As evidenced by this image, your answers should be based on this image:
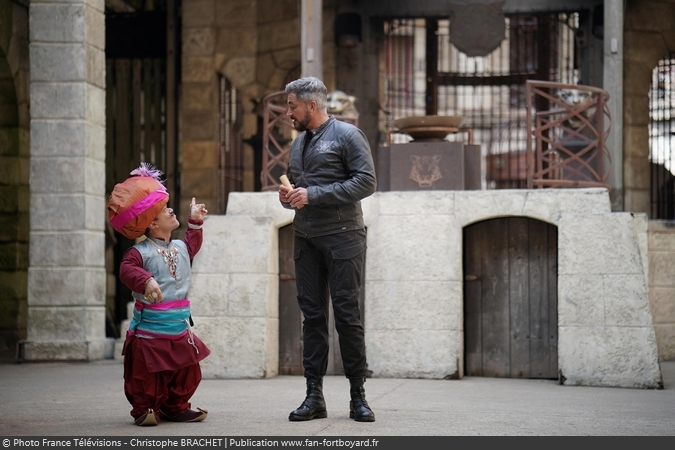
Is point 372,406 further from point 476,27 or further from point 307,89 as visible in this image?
point 476,27

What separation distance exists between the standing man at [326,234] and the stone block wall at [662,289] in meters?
5.48

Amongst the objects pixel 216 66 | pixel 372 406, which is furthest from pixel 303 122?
pixel 216 66

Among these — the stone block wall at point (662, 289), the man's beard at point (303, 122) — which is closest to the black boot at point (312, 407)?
the man's beard at point (303, 122)

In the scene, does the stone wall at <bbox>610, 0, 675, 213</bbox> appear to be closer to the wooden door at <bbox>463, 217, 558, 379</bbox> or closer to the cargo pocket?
the wooden door at <bbox>463, 217, 558, 379</bbox>

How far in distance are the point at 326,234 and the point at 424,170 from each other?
3277 mm

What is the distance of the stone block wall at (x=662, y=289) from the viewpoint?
1043 cm

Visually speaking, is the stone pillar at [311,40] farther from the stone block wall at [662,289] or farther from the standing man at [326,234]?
the standing man at [326,234]

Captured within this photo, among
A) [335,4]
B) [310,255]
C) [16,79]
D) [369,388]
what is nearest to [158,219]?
[310,255]

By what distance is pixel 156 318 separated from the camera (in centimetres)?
555

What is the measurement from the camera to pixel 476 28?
13.4m

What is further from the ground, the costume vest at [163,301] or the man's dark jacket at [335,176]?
the man's dark jacket at [335,176]

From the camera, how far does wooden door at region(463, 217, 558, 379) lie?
27.6ft

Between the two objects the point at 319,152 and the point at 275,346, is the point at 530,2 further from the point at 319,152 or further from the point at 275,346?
the point at 319,152

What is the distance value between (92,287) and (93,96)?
1786 mm
